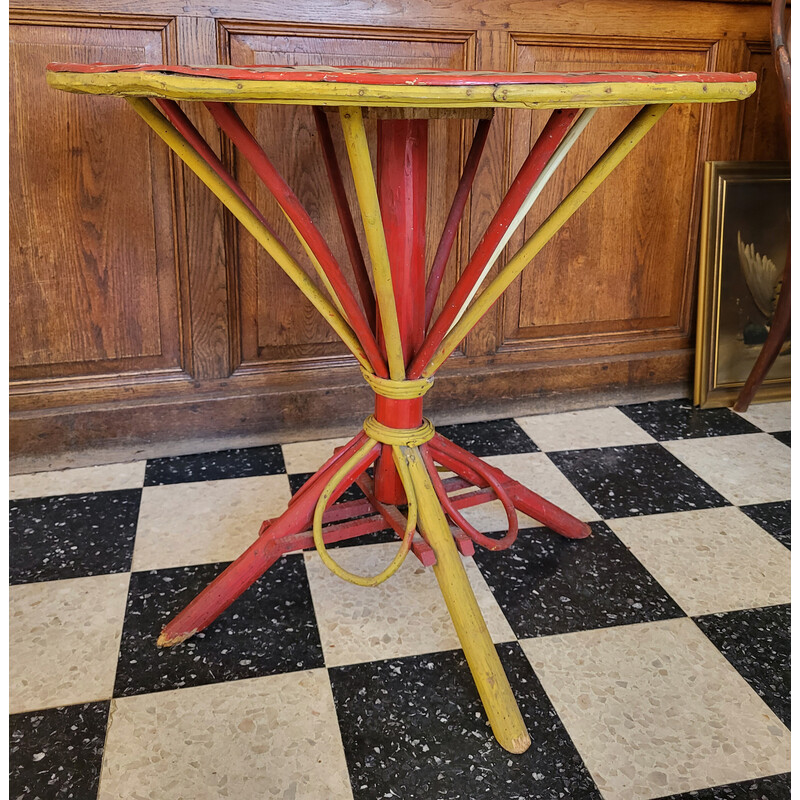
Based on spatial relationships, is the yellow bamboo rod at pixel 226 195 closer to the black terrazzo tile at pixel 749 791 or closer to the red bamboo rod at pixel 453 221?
the red bamboo rod at pixel 453 221

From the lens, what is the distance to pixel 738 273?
226 centimetres

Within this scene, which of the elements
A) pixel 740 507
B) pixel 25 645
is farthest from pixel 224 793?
pixel 740 507

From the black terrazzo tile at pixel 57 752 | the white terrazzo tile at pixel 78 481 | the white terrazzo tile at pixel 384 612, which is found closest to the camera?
the black terrazzo tile at pixel 57 752

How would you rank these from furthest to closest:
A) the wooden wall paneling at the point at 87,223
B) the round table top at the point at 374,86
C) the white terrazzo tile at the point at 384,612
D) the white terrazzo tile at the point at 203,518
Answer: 1. the wooden wall paneling at the point at 87,223
2. the white terrazzo tile at the point at 203,518
3. the white terrazzo tile at the point at 384,612
4. the round table top at the point at 374,86

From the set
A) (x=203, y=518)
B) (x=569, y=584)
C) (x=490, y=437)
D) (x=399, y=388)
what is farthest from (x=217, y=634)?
(x=490, y=437)

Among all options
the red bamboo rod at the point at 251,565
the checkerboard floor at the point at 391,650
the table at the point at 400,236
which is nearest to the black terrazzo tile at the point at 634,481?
the checkerboard floor at the point at 391,650

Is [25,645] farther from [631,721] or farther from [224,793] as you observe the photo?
[631,721]

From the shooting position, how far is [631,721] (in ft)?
3.88

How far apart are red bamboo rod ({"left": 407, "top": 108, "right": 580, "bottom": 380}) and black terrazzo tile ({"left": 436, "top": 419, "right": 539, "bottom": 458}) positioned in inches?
29.6

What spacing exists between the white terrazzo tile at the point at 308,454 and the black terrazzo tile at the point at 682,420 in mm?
800

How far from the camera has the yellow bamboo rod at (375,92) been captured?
84 cm

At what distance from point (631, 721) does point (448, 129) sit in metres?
1.35

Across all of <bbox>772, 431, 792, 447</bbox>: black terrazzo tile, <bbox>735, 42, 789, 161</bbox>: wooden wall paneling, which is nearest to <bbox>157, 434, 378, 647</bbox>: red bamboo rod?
<bbox>772, 431, 792, 447</bbox>: black terrazzo tile

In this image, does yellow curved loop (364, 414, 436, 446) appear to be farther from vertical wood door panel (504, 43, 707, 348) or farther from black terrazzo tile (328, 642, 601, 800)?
vertical wood door panel (504, 43, 707, 348)
